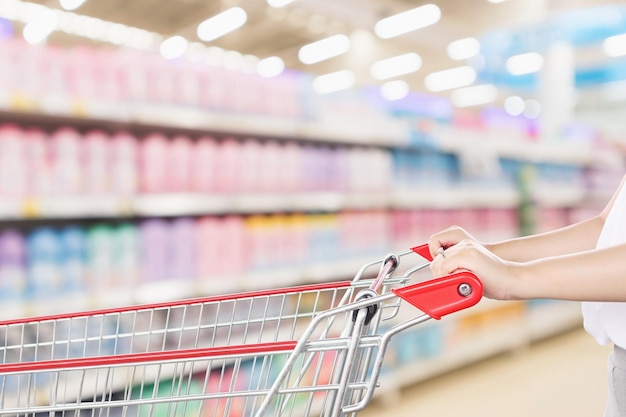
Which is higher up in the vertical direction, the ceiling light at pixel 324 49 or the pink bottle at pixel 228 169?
the ceiling light at pixel 324 49

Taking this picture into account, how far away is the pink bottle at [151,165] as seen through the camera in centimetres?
232

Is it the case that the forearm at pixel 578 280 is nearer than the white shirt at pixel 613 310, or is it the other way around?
the forearm at pixel 578 280

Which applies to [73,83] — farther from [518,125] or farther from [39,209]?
[518,125]

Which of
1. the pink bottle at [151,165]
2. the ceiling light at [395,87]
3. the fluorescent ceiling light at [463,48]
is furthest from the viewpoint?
the ceiling light at [395,87]

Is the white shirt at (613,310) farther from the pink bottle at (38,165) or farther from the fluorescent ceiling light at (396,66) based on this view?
the fluorescent ceiling light at (396,66)

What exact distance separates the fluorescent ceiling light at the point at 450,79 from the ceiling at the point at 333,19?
2.22 metres

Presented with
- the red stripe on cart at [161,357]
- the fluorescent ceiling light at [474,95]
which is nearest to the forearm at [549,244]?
the red stripe on cart at [161,357]

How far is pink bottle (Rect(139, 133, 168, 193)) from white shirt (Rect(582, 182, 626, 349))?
173 cm

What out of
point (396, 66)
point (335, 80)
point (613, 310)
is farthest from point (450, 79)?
point (613, 310)

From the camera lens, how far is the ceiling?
9961 millimetres

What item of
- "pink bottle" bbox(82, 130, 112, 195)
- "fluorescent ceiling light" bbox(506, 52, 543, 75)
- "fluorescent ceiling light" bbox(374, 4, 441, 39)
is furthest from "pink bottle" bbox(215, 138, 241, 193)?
"fluorescent ceiling light" bbox(506, 52, 543, 75)

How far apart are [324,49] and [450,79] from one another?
190 inches

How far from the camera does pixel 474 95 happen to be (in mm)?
19375

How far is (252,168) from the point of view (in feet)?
8.77
